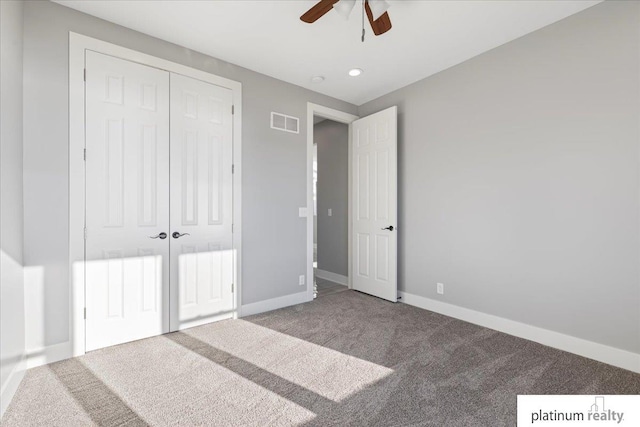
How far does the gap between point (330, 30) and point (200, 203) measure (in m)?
2.05

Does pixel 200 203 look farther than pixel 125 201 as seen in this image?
Yes

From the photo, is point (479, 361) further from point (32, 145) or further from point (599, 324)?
point (32, 145)

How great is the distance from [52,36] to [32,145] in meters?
0.88

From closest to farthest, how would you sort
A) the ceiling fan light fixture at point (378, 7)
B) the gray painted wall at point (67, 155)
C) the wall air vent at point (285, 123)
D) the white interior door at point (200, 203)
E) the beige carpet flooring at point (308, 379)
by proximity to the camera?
the beige carpet flooring at point (308, 379) < the ceiling fan light fixture at point (378, 7) < the gray painted wall at point (67, 155) < the white interior door at point (200, 203) < the wall air vent at point (285, 123)

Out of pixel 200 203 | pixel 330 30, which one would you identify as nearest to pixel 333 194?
pixel 200 203

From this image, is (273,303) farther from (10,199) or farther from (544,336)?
(544,336)

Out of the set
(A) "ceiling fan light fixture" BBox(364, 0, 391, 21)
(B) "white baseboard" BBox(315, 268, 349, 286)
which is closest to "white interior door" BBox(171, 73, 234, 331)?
(A) "ceiling fan light fixture" BBox(364, 0, 391, 21)

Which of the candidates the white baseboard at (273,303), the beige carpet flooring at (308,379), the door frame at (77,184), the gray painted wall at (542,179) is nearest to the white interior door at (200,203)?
Result: the white baseboard at (273,303)

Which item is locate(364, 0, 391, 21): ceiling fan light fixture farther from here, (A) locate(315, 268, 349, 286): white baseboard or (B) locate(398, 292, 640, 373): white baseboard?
(A) locate(315, 268, 349, 286): white baseboard

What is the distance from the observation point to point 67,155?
2.33 metres

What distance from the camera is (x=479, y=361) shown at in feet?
7.45

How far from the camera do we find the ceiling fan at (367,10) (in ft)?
6.57

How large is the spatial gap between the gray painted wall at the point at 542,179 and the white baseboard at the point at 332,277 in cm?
137

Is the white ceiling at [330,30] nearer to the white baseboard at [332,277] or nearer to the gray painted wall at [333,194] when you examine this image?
the gray painted wall at [333,194]
